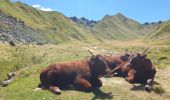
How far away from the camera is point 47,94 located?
69.5 feet

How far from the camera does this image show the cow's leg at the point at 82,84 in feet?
72.2

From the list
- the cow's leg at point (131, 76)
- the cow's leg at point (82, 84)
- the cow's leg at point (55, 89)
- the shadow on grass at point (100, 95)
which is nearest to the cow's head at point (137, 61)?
the cow's leg at point (131, 76)

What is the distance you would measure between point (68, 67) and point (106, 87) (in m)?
2.76

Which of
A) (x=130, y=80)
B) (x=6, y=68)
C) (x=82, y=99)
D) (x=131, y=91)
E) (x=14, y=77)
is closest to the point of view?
(x=82, y=99)

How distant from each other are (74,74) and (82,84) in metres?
1.04

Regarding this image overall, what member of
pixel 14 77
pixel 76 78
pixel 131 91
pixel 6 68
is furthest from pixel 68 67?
pixel 6 68

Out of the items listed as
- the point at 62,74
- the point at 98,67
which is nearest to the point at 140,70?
the point at 98,67

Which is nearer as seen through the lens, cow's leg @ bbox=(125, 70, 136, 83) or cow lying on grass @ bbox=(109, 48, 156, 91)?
cow's leg @ bbox=(125, 70, 136, 83)

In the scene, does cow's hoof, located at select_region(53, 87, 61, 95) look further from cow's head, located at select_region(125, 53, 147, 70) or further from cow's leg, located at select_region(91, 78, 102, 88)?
cow's head, located at select_region(125, 53, 147, 70)

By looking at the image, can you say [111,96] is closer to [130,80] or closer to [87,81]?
[87,81]

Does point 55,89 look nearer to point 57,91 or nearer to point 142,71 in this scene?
point 57,91

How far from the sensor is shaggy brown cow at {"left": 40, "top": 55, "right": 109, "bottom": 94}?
22672mm

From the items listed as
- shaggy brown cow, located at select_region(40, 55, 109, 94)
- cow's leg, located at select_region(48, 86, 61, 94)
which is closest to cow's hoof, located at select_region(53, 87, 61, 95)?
cow's leg, located at select_region(48, 86, 61, 94)

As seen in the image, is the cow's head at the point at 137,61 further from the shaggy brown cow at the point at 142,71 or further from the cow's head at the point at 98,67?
the cow's head at the point at 98,67
